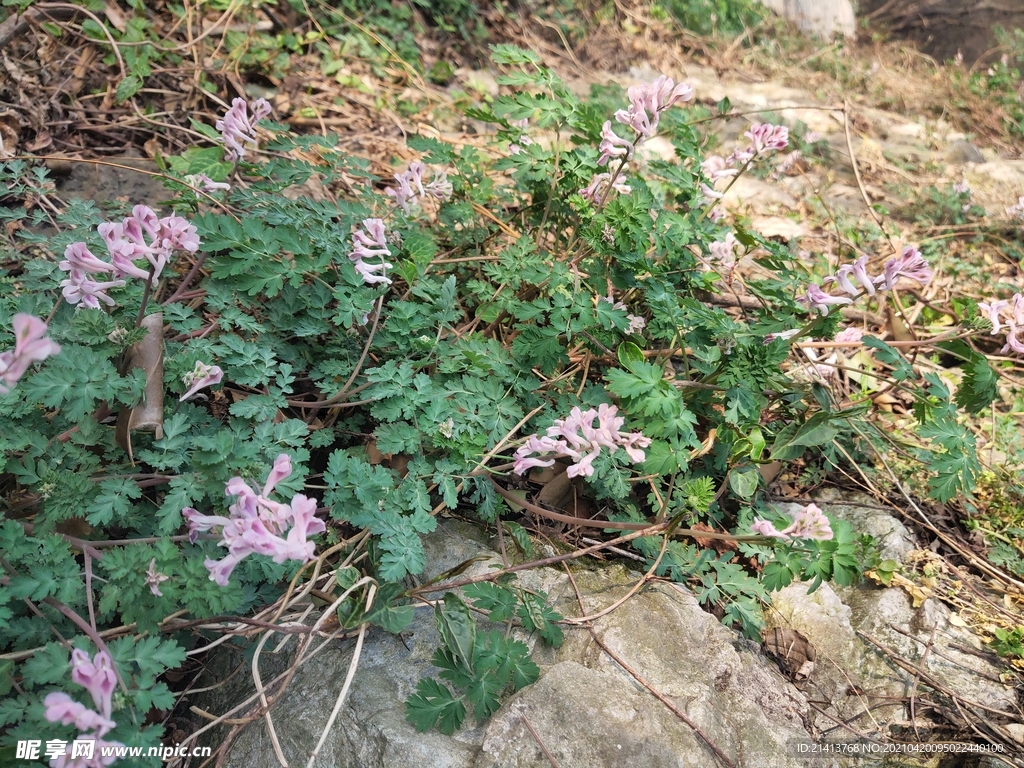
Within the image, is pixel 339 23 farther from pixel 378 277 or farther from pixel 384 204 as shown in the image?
pixel 378 277

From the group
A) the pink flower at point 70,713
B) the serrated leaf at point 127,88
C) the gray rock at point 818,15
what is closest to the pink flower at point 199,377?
the pink flower at point 70,713

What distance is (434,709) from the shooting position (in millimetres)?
2002

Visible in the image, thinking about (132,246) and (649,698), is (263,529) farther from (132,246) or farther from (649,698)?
(649,698)

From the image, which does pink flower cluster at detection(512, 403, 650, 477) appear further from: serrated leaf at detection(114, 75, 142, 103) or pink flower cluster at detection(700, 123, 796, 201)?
serrated leaf at detection(114, 75, 142, 103)

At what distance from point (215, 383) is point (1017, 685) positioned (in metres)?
3.18

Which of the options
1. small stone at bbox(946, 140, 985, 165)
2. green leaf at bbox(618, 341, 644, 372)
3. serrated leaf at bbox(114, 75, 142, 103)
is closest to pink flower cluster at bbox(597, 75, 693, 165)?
green leaf at bbox(618, 341, 644, 372)

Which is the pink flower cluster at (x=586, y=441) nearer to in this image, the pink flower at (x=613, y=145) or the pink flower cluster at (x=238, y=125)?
the pink flower at (x=613, y=145)

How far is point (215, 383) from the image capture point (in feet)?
7.44

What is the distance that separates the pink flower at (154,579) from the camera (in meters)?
1.83

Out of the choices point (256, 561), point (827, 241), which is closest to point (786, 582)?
point (256, 561)

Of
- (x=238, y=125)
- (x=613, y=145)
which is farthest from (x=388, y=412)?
(x=613, y=145)

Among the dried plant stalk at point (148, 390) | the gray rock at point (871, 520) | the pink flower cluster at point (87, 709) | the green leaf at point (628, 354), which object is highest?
the green leaf at point (628, 354)

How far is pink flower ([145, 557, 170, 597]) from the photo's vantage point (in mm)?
1825

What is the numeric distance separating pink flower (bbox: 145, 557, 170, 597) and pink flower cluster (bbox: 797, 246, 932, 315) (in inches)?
91.1
